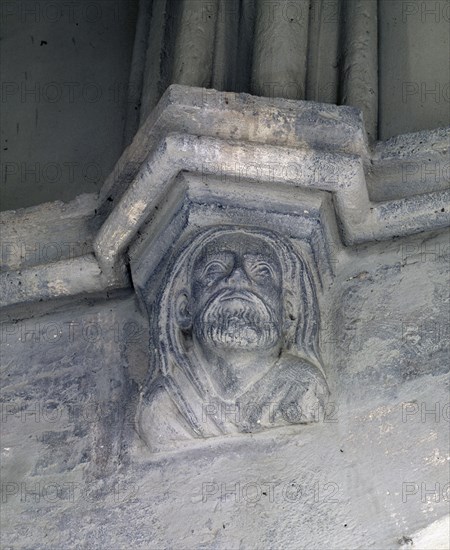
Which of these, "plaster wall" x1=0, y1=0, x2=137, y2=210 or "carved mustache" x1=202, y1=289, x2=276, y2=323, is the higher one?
"plaster wall" x1=0, y1=0, x2=137, y2=210

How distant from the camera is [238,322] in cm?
233

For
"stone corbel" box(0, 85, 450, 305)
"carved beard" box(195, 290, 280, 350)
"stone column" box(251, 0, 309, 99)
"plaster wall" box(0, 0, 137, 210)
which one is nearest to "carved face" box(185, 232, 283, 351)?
"carved beard" box(195, 290, 280, 350)

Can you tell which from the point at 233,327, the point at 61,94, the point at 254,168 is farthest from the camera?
the point at 61,94

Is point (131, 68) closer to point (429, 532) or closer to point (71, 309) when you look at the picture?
point (71, 309)

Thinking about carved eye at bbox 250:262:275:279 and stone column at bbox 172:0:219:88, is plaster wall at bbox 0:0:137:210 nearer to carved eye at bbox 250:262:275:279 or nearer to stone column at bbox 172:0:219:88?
stone column at bbox 172:0:219:88

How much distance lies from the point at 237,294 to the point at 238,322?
0.19 ft

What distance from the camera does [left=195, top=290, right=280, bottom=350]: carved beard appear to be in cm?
233

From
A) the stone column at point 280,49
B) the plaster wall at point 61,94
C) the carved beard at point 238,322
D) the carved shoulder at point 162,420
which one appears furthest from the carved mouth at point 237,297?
the plaster wall at point 61,94

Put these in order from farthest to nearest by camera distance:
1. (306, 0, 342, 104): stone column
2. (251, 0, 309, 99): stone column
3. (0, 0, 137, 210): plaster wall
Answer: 1. (0, 0, 137, 210): plaster wall
2. (306, 0, 342, 104): stone column
3. (251, 0, 309, 99): stone column

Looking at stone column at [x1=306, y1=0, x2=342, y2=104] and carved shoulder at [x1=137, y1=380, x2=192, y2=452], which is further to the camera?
stone column at [x1=306, y1=0, x2=342, y2=104]

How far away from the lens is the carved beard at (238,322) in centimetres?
233

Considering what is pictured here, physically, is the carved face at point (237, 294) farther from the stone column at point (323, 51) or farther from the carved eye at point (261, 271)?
the stone column at point (323, 51)

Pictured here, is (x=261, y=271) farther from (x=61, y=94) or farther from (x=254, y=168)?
(x=61, y=94)

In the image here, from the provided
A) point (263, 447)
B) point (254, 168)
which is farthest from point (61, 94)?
point (263, 447)
